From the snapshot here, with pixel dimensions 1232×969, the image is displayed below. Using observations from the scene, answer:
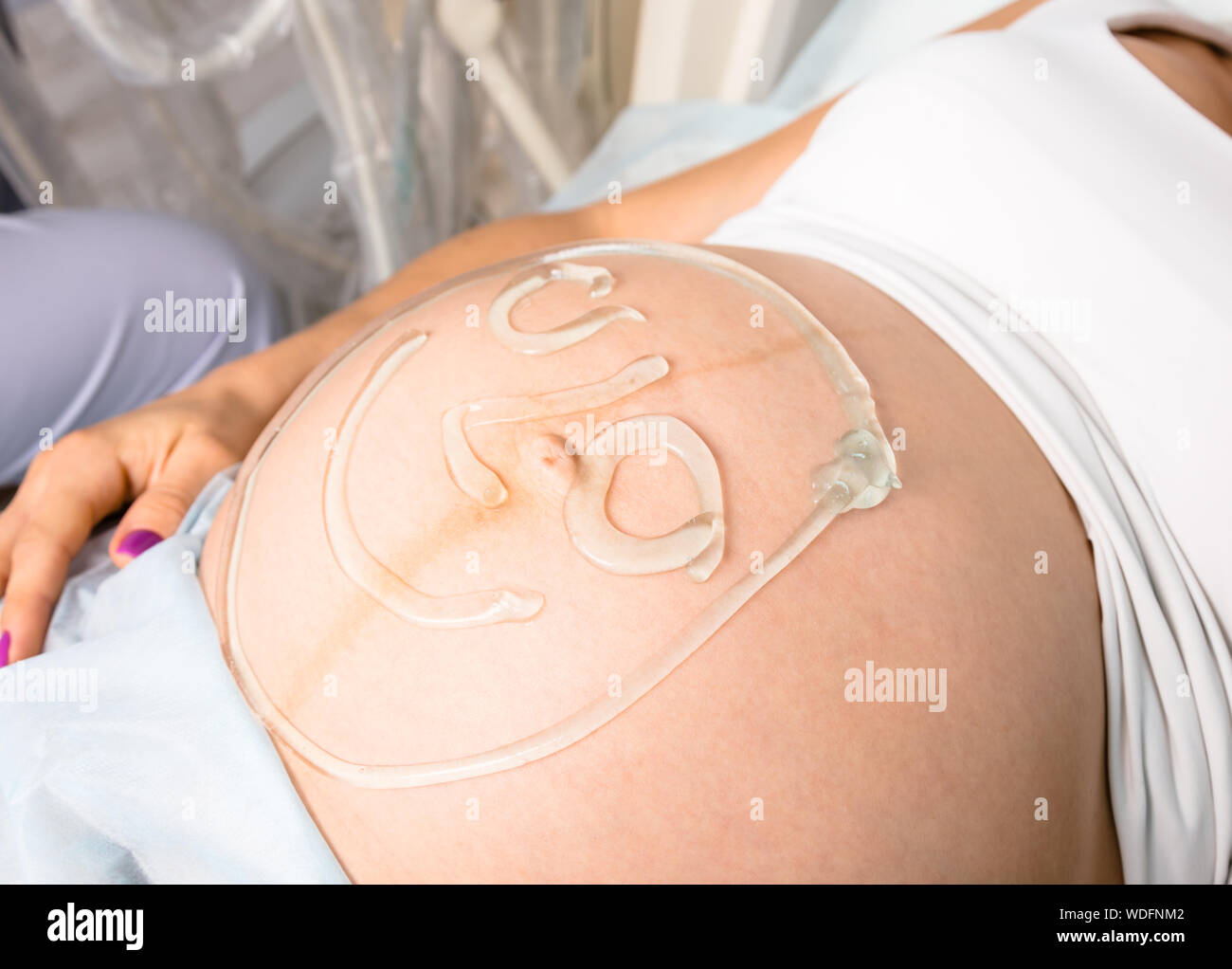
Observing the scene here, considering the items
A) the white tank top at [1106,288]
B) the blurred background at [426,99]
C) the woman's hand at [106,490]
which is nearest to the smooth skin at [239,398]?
the woman's hand at [106,490]

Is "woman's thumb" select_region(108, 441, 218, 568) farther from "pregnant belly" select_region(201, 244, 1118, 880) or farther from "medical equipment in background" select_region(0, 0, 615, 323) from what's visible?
"medical equipment in background" select_region(0, 0, 615, 323)

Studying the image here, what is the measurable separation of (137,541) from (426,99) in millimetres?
855

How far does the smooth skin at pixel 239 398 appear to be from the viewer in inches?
25.7

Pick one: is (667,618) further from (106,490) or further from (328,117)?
(328,117)

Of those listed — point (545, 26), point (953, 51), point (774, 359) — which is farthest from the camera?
point (545, 26)

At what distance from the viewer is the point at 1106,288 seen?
62cm

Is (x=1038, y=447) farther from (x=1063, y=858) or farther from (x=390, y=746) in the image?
(x=390, y=746)

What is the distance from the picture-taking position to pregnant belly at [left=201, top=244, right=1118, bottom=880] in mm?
471

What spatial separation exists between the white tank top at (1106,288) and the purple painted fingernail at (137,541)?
527mm

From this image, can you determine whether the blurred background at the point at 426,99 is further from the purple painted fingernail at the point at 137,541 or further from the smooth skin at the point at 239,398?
the purple painted fingernail at the point at 137,541

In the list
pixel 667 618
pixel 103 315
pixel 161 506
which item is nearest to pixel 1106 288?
pixel 667 618
